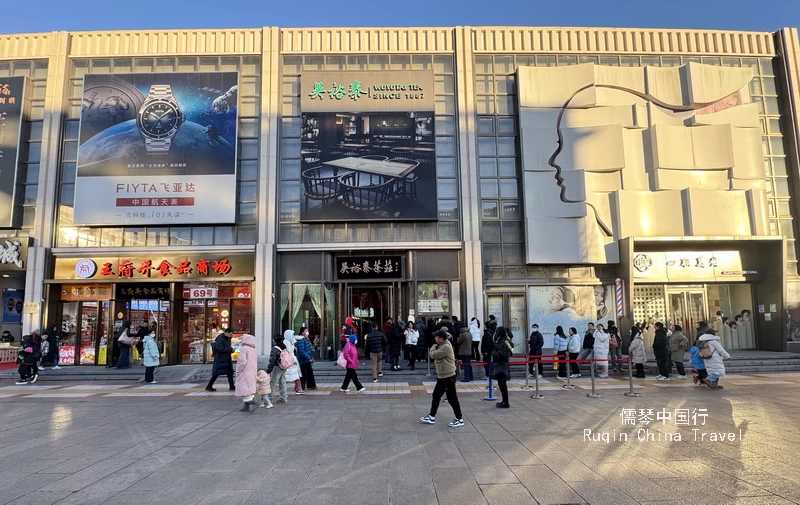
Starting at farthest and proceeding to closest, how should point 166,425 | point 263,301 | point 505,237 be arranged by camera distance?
point 505,237, point 263,301, point 166,425

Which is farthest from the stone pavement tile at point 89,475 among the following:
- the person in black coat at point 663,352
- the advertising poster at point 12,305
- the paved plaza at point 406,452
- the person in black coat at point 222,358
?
the advertising poster at point 12,305

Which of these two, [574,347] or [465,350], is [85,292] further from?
[574,347]

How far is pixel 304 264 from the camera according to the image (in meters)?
19.0

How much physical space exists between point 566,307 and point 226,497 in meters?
16.6

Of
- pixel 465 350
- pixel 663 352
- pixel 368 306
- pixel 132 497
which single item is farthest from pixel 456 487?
pixel 368 306

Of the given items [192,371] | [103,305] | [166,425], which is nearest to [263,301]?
[192,371]

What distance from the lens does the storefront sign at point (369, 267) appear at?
18969 millimetres

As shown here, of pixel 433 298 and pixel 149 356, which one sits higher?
pixel 433 298

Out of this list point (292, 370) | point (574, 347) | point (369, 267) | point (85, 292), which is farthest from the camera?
point (369, 267)

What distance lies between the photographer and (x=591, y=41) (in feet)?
67.4

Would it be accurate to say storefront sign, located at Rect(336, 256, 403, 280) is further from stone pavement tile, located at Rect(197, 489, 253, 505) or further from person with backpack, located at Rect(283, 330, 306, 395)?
stone pavement tile, located at Rect(197, 489, 253, 505)

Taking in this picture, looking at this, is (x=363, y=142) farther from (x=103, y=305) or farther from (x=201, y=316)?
(x=103, y=305)

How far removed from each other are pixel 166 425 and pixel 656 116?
20.8m

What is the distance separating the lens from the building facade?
61.5 ft
